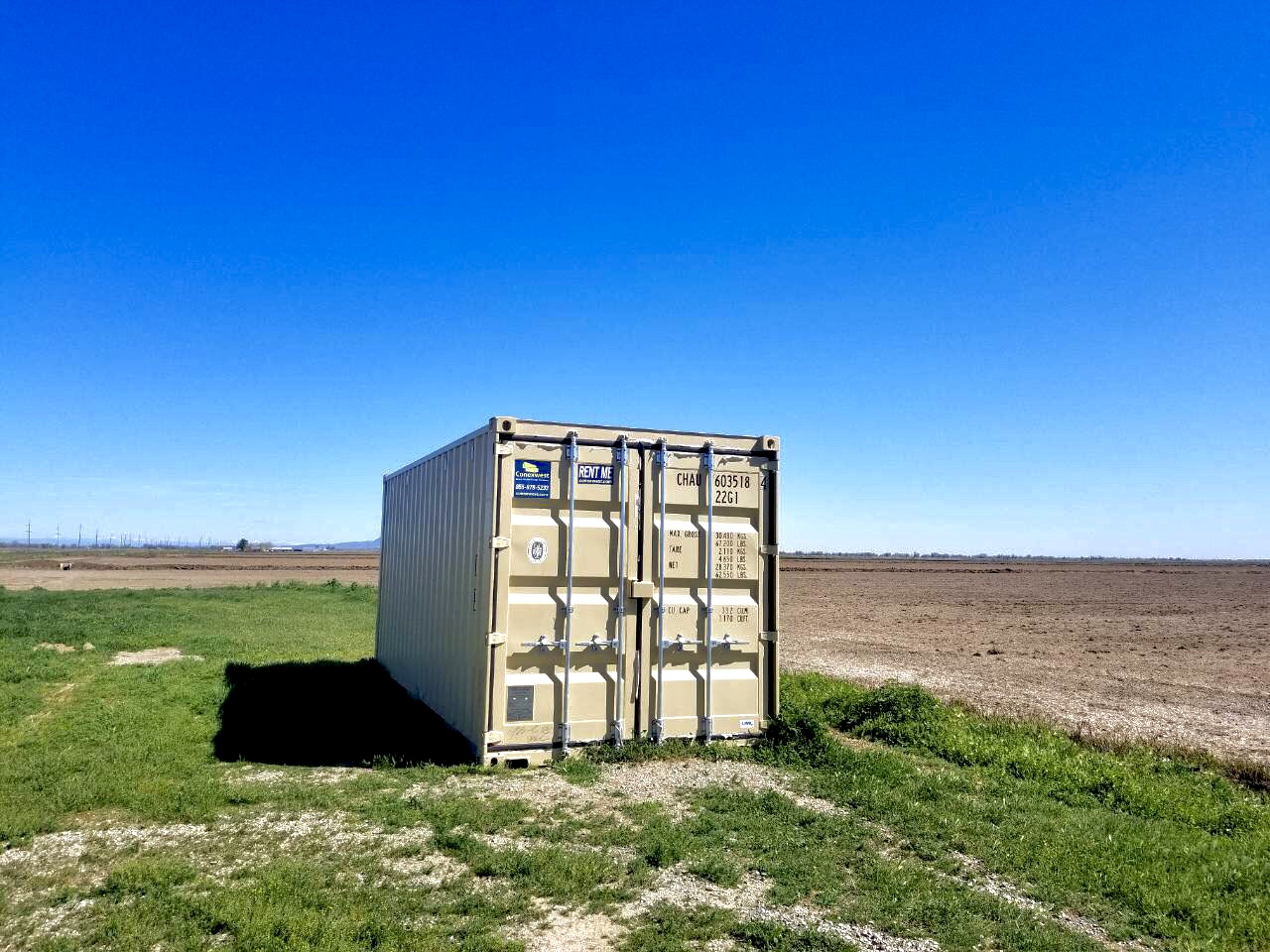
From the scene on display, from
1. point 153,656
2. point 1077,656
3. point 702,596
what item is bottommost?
point 1077,656

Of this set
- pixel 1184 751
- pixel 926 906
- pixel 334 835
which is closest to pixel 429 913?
pixel 334 835

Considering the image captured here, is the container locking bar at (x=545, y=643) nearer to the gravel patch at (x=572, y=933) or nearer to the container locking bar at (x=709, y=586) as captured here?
the container locking bar at (x=709, y=586)

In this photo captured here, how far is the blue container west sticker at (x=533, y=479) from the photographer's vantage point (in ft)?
29.8

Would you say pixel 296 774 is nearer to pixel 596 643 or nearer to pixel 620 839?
pixel 596 643

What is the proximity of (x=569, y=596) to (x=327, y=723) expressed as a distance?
13.5 feet

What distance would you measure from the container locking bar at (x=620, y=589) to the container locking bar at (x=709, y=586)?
1.01 metres

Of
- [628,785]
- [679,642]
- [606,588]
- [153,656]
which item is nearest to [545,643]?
[606,588]

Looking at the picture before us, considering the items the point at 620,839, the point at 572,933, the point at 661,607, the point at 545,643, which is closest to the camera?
the point at 572,933

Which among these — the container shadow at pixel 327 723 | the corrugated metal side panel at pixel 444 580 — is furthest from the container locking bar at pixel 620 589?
the container shadow at pixel 327 723

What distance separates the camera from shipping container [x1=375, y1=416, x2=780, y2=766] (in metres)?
8.89

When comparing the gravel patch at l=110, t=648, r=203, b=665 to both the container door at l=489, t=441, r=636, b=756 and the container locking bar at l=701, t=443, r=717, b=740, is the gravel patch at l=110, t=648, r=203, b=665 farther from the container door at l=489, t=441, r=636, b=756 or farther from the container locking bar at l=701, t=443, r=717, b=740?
the container locking bar at l=701, t=443, r=717, b=740

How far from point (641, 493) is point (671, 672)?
204cm

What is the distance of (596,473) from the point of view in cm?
942

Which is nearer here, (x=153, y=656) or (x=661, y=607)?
(x=661, y=607)
